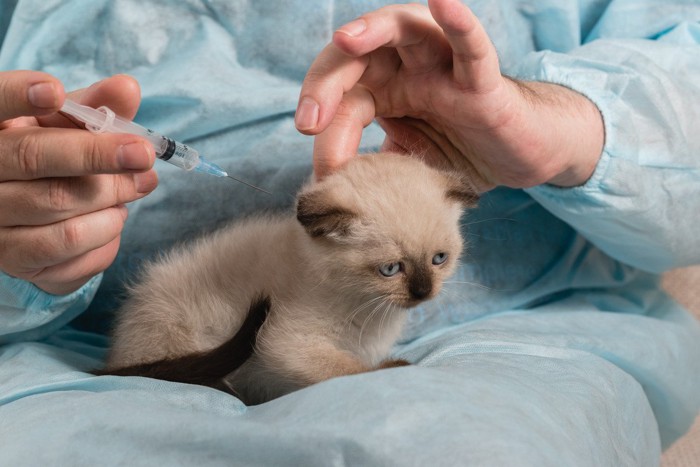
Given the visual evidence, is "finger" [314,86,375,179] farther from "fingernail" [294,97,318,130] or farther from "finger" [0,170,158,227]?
"finger" [0,170,158,227]

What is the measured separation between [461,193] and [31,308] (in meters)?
0.69

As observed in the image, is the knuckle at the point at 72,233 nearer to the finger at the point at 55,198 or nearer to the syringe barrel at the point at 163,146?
the finger at the point at 55,198

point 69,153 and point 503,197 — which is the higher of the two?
point 69,153

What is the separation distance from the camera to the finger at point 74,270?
962 millimetres

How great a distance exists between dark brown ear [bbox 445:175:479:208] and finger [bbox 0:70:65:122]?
0.54m

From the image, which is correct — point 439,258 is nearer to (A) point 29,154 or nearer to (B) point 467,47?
(B) point 467,47

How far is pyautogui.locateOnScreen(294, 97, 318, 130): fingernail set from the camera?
0.91 metres

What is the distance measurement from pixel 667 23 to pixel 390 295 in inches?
40.0

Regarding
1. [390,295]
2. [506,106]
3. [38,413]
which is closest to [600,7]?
[506,106]

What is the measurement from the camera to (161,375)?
3.02 feet

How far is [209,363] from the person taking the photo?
0.91 m

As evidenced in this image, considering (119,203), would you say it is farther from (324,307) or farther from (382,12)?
(382,12)

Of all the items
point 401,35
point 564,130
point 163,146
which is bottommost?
point 564,130

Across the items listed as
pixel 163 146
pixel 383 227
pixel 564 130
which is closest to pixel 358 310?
pixel 383 227
